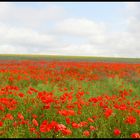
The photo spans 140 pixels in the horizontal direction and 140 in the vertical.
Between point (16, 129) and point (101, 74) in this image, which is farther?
point (101, 74)

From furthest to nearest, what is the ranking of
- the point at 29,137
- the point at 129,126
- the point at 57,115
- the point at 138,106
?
the point at 138,106
the point at 57,115
the point at 129,126
the point at 29,137

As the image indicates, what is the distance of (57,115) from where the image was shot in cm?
740

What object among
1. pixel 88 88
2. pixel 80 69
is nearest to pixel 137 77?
pixel 80 69

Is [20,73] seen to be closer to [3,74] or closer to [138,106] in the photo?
[3,74]

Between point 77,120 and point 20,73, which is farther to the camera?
point 20,73

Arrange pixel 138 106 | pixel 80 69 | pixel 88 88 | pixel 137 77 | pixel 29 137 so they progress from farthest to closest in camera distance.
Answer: pixel 80 69, pixel 137 77, pixel 88 88, pixel 138 106, pixel 29 137

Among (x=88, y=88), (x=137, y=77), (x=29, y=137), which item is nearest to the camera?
(x=29, y=137)

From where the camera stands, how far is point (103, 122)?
6.85 m

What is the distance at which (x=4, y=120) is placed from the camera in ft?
22.5

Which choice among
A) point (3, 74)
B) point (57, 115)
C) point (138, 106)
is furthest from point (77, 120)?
point (3, 74)

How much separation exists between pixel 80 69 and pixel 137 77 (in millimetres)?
3531

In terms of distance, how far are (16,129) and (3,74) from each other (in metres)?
9.51

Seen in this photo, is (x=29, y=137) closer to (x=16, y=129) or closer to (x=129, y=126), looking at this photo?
(x=16, y=129)

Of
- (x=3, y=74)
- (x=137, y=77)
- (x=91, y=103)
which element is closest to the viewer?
(x=91, y=103)
